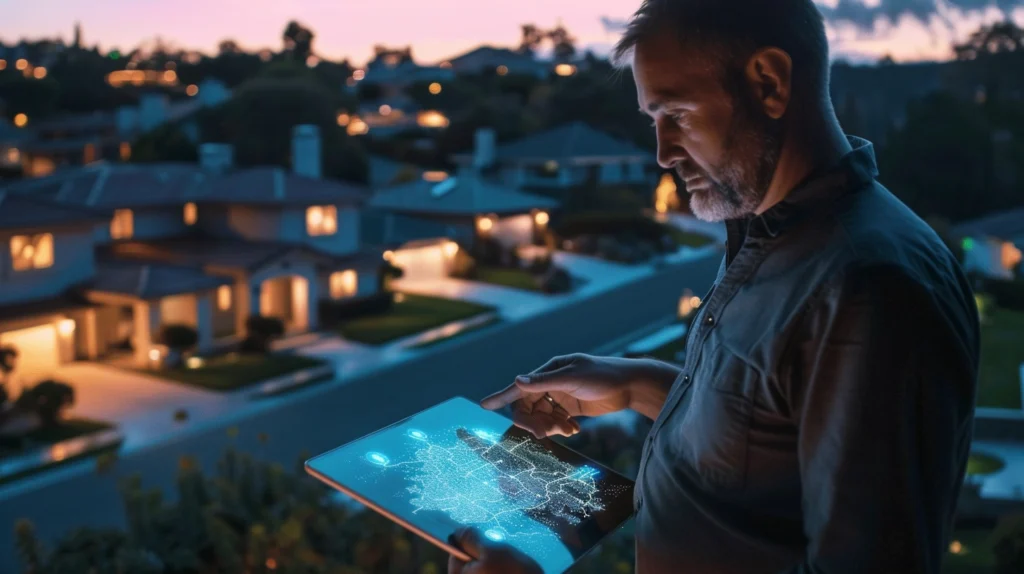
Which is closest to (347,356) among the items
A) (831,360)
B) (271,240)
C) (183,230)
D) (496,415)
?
(271,240)

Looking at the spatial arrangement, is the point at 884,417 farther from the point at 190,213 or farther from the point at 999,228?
the point at 999,228

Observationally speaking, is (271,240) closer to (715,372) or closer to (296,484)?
(296,484)

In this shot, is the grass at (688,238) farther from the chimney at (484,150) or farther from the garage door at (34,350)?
the garage door at (34,350)

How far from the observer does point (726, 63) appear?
1.73 m

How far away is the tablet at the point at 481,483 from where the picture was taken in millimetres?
2064

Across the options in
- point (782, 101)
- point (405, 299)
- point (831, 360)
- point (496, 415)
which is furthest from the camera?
point (405, 299)

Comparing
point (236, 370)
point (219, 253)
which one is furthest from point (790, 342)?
point (219, 253)

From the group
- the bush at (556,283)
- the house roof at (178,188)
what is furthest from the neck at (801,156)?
the bush at (556,283)

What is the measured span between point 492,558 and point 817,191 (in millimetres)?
942

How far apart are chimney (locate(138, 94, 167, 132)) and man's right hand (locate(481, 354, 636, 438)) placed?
46.5 meters

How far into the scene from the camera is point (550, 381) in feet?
8.02

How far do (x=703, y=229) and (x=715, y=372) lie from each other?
1647 inches

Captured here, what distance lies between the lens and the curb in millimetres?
13430

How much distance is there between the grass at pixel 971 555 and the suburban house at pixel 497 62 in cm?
6669
